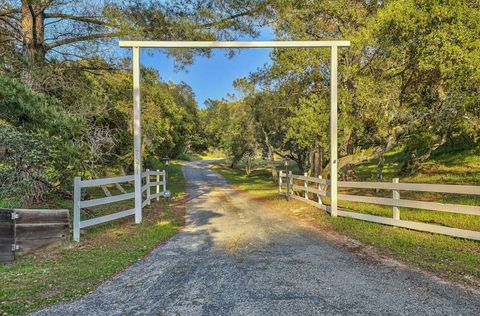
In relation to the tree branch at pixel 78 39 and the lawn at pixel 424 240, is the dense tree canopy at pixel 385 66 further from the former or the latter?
the tree branch at pixel 78 39

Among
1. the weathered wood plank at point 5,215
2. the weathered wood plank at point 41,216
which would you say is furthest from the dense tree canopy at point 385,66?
the weathered wood plank at point 5,215

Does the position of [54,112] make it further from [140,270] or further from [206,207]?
[206,207]

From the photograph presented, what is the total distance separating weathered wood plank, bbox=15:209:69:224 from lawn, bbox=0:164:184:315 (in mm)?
473

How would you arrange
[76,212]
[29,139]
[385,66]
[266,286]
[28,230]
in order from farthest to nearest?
1. [385,66]
2. [29,139]
3. [76,212]
4. [28,230]
5. [266,286]

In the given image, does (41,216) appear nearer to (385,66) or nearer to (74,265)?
(74,265)

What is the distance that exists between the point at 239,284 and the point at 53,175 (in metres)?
6.01

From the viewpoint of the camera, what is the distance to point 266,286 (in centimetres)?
428

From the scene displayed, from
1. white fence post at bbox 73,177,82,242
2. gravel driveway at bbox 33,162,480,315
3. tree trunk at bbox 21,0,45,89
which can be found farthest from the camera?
tree trunk at bbox 21,0,45,89

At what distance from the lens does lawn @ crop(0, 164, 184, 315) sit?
4.08 metres

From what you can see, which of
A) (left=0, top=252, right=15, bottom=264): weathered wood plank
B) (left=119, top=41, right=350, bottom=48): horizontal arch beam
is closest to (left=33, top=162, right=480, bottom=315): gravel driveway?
(left=0, top=252, right=15, bottom=264): weathered wood plank

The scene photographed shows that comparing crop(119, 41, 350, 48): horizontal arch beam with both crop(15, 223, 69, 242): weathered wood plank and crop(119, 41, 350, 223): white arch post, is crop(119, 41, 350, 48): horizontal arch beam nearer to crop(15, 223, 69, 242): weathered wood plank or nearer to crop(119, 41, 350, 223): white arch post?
crop(119, 41, 350, 223): white arch post

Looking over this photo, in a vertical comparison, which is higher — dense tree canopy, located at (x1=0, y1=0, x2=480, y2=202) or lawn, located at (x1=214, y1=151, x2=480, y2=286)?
dense tree canopy, located at (x1=0, y1=0, x2=480, y2=202)

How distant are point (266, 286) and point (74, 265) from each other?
299 cm

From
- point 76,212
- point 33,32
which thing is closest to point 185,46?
point 33,32
